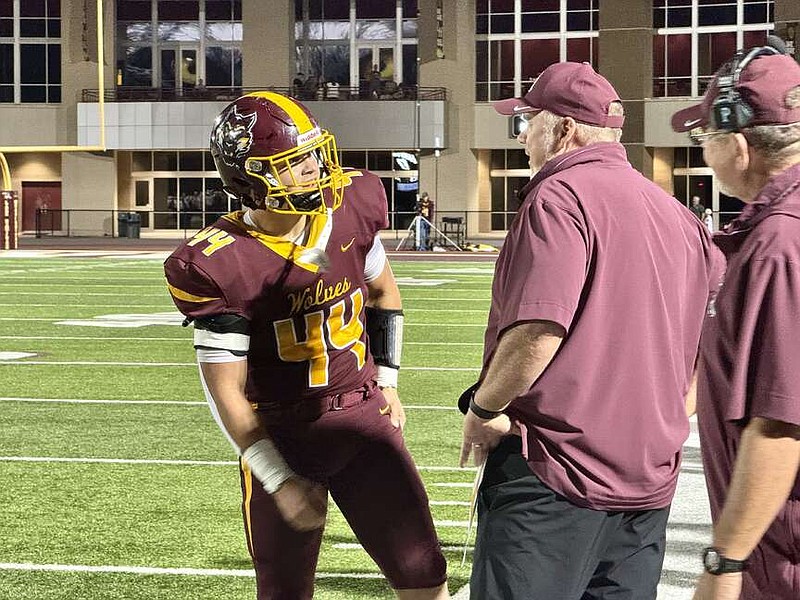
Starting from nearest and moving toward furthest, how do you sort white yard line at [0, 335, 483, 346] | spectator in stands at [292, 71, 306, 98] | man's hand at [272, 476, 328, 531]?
man's hand at [272, 476, 328, 531]
white yard line at [0, 335, 483, 346]
spectator in stands at [292, 71, 306, 98]

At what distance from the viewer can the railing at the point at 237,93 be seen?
50.0 m

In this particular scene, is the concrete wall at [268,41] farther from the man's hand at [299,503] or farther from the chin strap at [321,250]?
the man's hand at [299,503]

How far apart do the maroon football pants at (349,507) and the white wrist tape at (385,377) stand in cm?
33

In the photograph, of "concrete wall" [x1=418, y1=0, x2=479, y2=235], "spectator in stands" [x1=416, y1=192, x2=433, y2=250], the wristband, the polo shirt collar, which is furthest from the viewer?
"concrete wall" [x1=418, y1=0, x2=479, y2=235]

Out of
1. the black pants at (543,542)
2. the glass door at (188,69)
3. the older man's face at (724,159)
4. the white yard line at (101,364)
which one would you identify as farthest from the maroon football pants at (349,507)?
the glass door at (188,69)

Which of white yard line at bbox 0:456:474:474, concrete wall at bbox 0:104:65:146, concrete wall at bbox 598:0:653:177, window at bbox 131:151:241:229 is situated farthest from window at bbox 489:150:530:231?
white yard line at bbox 0:456:474:474

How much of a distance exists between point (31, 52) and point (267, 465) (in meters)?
51.2

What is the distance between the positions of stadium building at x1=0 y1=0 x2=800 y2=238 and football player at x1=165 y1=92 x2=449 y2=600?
1737 inches

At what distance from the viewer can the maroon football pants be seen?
4.11 meters

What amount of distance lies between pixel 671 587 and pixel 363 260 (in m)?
2.15

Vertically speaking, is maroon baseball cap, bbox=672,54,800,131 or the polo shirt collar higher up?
maroon baseball cap, bbox=672,54,800,131

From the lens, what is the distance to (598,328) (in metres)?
3.48

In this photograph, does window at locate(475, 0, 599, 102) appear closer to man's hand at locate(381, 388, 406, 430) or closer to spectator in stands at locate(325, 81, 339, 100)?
spectator in stands at locate(325, 81, 339, 100)

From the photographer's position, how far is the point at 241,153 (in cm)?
401
